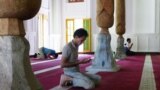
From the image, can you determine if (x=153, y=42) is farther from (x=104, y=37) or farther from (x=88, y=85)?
(x=88, y=85)

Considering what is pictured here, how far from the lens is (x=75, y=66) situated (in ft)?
15.8

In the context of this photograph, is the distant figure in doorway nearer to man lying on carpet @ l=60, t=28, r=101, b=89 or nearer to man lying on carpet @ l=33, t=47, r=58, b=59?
man lying on carpet @ l=33, t=47, r=58, b=59

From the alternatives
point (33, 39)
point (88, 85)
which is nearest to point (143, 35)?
point (33, 39)

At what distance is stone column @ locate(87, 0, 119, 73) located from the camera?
7.75m

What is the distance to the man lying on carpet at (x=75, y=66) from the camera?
448 cm

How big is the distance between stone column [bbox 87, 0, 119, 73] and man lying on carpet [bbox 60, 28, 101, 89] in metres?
2.49

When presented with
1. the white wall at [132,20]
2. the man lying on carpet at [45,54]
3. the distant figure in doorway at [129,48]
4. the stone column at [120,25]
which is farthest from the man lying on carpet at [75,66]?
the white wall at [132,20]

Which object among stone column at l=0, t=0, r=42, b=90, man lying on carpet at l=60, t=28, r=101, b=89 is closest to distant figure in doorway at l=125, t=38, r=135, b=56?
man lying on carpet at l=60, t=28, r=101, b=89

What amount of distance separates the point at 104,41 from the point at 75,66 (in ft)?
10.3

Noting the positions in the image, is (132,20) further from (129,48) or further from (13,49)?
(13,49)

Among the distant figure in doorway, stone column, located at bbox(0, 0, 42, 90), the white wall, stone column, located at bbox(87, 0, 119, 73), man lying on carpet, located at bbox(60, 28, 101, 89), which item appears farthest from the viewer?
the white wall

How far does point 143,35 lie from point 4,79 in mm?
14848

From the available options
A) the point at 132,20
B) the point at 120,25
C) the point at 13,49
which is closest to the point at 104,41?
the point at 120,25

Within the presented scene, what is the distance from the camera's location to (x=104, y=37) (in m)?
7.82
